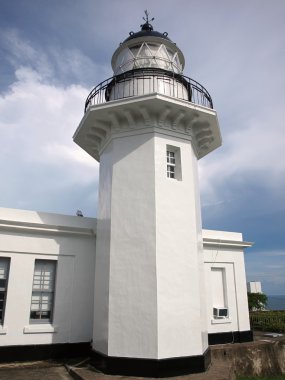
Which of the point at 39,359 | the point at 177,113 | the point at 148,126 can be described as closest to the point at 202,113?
the point at 177,113

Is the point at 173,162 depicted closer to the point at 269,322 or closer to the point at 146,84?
the point at 146,84

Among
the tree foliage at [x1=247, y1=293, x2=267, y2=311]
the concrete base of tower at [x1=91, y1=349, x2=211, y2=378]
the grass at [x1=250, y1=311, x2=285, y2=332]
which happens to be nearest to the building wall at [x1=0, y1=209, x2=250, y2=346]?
the concrete base of tower at [x1=91, y1=349, x2=211, y2=378]

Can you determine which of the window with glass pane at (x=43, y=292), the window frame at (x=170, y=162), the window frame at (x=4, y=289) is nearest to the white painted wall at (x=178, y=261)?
the window frame at (x=170, y=162)

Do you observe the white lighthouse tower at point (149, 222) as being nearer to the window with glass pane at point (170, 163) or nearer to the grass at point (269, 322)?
the window with glass pane at point (170, 163)

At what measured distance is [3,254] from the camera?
30.9ft

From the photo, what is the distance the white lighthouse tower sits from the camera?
25.5 feet

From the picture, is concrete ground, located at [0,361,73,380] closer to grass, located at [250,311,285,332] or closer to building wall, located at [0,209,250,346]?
building wall, located at [0,209,250,346]

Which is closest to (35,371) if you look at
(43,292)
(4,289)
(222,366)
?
(43,292)

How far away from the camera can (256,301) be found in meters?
22.5

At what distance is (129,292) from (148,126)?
4496mm

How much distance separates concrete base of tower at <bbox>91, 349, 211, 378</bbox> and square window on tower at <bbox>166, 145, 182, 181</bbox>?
184 inches

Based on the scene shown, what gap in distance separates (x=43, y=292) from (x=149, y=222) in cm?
410

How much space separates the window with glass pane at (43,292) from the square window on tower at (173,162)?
464 cm

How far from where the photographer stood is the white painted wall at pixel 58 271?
9.20 m
